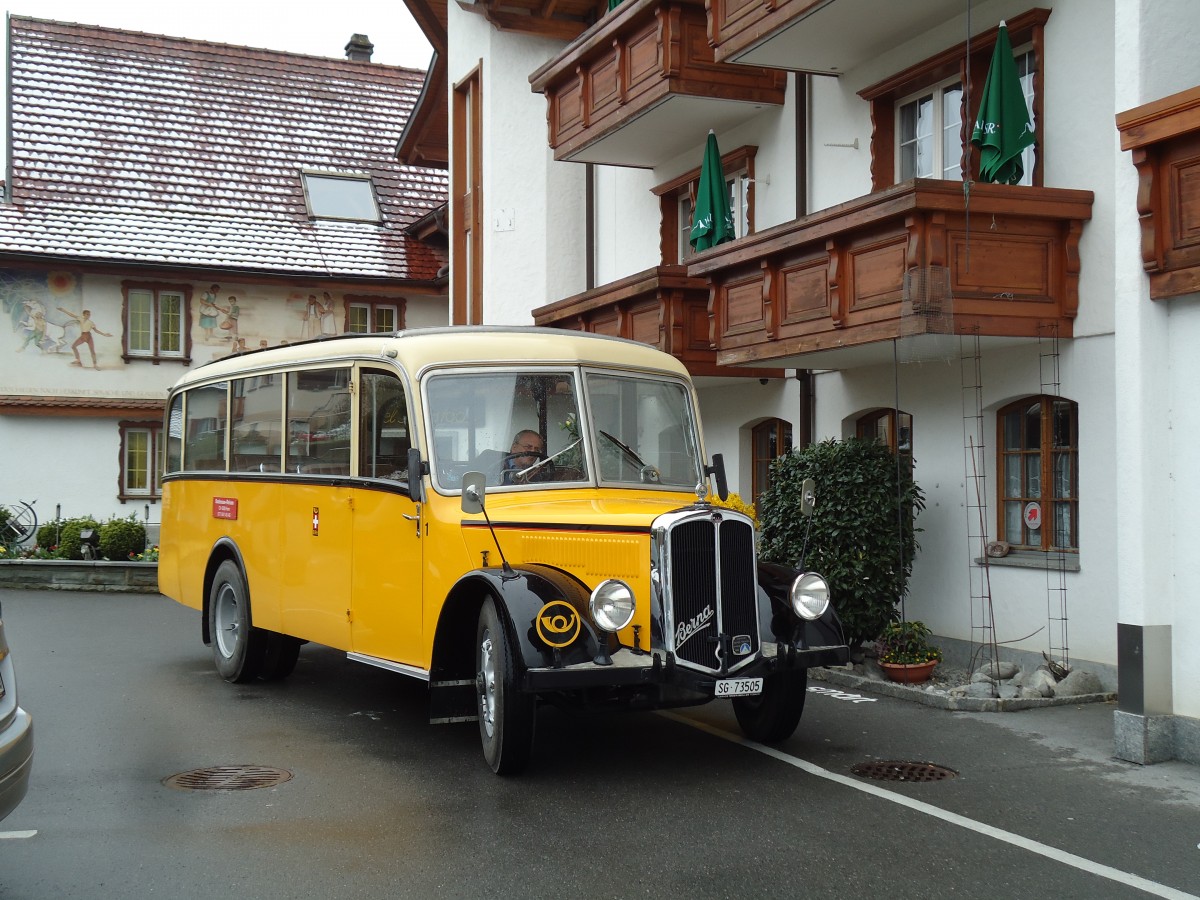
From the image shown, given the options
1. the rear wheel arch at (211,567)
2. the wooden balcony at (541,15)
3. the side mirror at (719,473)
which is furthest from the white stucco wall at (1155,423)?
the wooden balcony at (541,15)

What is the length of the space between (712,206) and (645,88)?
1.72m

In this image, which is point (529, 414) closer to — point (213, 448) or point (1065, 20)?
point (213, 448)

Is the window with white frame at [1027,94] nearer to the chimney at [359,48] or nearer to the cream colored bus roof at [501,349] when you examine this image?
the cream colored bus roof at [501,349]

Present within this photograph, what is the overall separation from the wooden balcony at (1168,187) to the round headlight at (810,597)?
286 centimetres

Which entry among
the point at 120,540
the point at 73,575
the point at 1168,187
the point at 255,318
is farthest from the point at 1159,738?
the point at 255,318

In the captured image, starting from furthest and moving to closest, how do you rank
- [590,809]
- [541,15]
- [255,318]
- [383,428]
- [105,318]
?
[255,318] → [105,318] → [541,15] → [383,428] → [590,809]

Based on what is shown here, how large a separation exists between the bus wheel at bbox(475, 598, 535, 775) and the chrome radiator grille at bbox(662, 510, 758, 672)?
921 millimetres

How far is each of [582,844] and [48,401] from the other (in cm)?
2741

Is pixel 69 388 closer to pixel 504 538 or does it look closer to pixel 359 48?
pixel 359 48

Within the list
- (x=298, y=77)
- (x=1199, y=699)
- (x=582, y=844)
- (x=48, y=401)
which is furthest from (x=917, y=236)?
(x=298, y=77)

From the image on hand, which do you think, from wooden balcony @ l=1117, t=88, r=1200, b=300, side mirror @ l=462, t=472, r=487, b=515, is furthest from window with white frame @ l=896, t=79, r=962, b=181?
side mirror @ l=462, t=472, r=487, b=515

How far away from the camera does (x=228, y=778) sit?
8023mm

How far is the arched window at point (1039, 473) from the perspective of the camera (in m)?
12.2

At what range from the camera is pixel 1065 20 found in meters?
12.1
